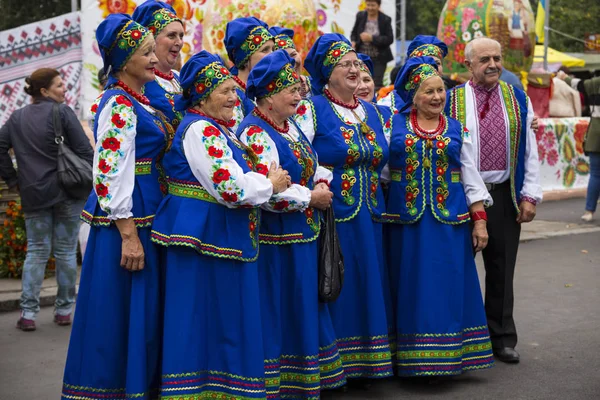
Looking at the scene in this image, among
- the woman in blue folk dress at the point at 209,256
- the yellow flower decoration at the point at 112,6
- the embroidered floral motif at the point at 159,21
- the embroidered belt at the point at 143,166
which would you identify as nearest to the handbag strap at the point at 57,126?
the embroidered floral motif at the point at 159,21

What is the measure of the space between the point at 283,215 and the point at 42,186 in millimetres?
2811

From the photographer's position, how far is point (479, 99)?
6.08 meters

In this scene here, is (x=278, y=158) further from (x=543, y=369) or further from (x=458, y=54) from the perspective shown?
(x=458, y=54)

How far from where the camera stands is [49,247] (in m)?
7.31

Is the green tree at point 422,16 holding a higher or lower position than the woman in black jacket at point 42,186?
higher

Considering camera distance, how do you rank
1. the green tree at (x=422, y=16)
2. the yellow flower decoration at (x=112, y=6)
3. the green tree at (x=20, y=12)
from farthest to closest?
the green tree at (x=422, y=16), the green tree at (x=20, y=12), the yellow flower decoration at (x=112, y=6)

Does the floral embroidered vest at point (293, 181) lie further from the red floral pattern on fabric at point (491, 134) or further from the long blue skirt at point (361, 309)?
the red floral pattern on fabric at point (491, 134)

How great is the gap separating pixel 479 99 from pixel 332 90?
1058mm

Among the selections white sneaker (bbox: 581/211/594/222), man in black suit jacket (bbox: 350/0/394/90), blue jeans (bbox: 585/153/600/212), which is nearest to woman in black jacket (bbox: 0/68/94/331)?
man in black suit jacket (bbox: 350/0/394/90)

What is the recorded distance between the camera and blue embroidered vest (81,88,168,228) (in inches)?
185

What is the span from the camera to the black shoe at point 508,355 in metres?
6.18

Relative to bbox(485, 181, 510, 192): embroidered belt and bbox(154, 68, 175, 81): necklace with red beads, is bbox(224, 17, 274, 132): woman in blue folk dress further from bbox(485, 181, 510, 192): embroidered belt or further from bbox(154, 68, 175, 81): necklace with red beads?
bbox(485, 181, 510, 192): embroidered belt

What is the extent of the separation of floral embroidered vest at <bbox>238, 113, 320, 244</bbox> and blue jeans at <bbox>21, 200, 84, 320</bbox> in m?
2.72

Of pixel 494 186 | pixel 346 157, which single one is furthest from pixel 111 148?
pixel 494 186
